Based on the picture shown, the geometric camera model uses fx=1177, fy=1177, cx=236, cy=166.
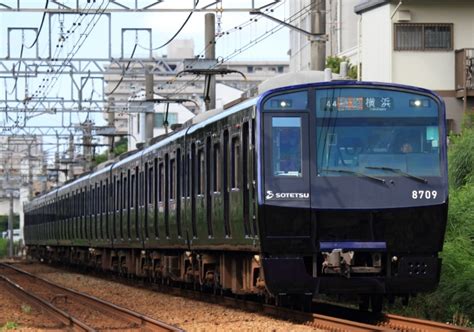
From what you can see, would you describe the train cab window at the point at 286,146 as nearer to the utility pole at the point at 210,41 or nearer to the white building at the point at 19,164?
the utility pole at the point at 210,41

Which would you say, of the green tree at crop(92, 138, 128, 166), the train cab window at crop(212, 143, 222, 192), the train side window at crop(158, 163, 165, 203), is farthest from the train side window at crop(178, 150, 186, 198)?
the green tree at crop(92, 138, 128, 166)

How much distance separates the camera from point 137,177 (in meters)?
24.2

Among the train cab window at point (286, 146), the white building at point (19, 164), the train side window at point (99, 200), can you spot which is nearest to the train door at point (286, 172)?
the train cab window at point (286, 146)

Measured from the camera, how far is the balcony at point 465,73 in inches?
1119

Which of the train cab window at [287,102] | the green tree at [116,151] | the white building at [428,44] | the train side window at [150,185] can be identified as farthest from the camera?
the green tree at [116,151]

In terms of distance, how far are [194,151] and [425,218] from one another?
5.39 metres

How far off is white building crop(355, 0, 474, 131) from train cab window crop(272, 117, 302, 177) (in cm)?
1577

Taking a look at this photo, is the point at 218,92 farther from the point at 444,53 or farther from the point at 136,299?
the point at 136,299

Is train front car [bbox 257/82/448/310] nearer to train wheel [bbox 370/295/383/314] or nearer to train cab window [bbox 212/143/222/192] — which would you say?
train wheel [bbox 370/295/383/314]

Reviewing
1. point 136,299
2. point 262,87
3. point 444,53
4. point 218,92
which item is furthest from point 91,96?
point 218,92

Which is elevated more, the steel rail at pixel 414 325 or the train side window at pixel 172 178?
the train side window at pixel 172 178

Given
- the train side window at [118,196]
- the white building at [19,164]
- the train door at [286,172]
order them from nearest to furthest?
the train door at [286,172], the train side window at [118,196], the white building at [19,164]

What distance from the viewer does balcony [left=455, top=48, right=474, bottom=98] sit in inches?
1119

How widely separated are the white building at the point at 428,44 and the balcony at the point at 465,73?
82mm
